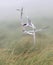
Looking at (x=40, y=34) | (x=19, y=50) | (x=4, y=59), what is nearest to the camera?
(x=4, y=59)

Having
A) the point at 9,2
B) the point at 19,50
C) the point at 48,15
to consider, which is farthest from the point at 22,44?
the point at 9,2

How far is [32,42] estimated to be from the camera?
18.4ft

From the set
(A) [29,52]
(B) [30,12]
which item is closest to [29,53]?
(A) [29,52]

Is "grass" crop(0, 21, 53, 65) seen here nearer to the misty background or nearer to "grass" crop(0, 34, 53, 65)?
"grass" crop(0, 34, 53, 65)

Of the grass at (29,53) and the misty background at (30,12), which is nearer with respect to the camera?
the grass at (29,53)

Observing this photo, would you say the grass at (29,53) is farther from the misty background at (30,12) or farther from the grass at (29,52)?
the misty background at (30,12)

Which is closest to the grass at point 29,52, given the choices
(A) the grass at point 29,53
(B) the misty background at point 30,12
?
(A) the grass at point 29,53

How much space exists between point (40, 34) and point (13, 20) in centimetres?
204

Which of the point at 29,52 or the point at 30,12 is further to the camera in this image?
the point at 30,12

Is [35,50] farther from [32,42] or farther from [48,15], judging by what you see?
[48,15]

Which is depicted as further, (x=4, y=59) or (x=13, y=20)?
(x=13, y=20)

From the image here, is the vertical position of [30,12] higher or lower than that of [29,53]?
→ lower

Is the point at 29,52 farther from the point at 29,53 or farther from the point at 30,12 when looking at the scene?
the point at 30,12

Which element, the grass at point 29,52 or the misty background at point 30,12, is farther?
the misty background at point 30,12
